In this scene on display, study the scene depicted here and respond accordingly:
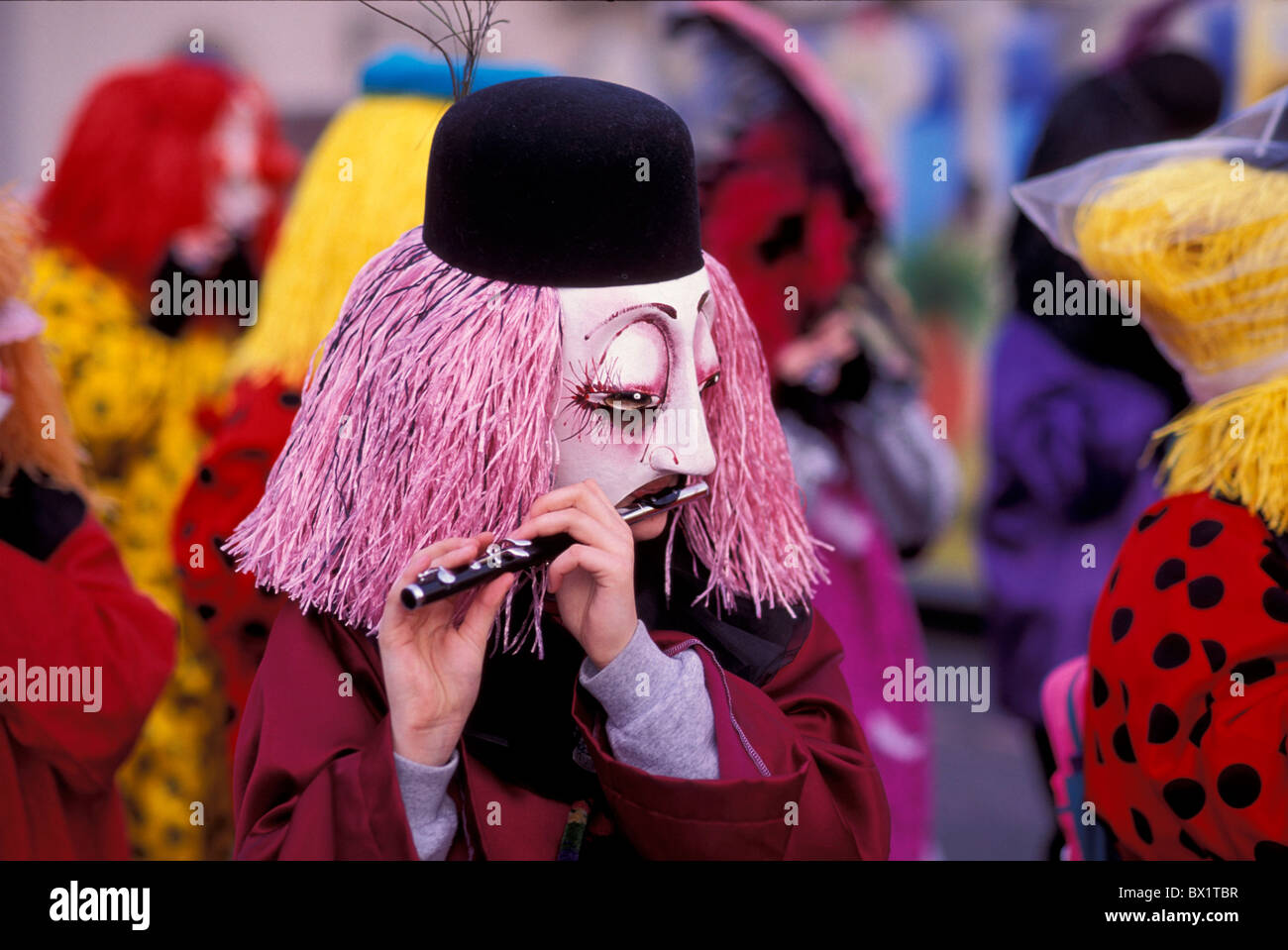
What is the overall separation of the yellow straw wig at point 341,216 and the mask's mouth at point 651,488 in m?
0.52

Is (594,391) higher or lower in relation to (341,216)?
lower

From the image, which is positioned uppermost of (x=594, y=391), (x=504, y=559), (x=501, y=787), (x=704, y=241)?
(x=704, y=241)

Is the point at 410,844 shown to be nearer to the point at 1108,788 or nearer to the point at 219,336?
the point at 1108,788

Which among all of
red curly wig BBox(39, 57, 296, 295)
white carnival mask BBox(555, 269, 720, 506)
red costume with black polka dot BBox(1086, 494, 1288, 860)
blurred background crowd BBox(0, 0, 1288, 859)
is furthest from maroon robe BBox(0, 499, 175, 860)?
red costume with black polka dot BBox(1086, 494, 1288, 860)

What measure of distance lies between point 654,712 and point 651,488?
216 mm

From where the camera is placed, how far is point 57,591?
4.99 ft

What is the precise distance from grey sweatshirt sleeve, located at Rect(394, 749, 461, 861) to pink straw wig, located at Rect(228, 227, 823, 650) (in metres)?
0.15

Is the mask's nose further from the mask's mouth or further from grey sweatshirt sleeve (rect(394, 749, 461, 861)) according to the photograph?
grey sweatshirt sleeve (rect(394, 749, 461, 861))

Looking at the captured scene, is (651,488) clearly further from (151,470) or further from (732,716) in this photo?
(151,470)

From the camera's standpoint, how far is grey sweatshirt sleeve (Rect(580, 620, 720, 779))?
123 cm

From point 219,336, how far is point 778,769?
1.50 meters

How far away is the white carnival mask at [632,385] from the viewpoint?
1245 millimetres

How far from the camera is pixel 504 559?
120cm

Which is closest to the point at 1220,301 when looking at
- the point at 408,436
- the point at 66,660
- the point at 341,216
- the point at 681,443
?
the point at 681,443
